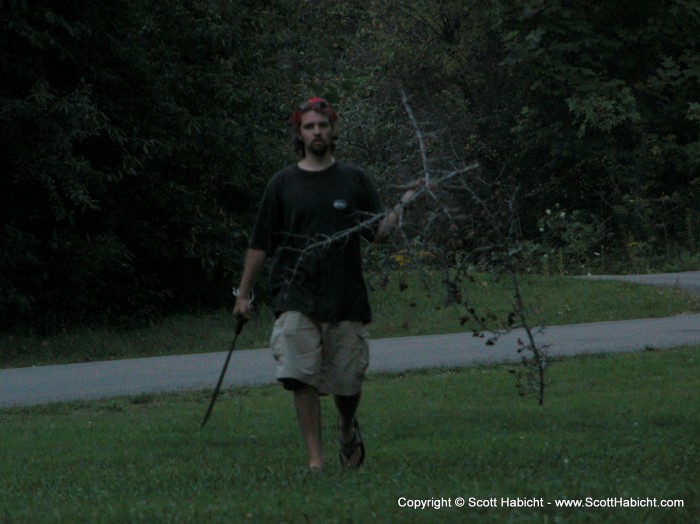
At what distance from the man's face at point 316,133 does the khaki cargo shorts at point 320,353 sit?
0.86 metres

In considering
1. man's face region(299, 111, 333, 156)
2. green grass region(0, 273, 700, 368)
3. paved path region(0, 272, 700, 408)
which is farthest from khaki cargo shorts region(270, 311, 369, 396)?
green grass region(0, 273, 700, 368)

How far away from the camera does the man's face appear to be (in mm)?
6680

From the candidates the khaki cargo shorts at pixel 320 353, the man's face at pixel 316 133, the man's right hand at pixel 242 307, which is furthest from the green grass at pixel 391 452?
the man's face at pixel 316 133

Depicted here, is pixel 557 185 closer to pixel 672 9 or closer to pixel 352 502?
pixel 672 9

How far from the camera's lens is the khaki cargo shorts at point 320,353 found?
671 centimetres

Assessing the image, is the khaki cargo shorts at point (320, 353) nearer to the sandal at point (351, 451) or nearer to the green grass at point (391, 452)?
the sandal at point (351, 451)


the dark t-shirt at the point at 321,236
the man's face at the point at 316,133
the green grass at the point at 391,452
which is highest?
the man's face at the point at 316,133

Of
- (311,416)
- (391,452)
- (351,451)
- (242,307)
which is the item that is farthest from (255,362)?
(311,416)

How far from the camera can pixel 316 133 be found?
21.9ft

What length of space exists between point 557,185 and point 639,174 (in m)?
2.07

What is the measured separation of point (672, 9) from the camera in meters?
25.2

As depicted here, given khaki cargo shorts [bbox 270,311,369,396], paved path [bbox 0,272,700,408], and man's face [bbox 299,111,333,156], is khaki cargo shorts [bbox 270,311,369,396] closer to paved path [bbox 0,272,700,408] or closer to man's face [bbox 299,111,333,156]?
man's face [bbox 299,111,333,156]

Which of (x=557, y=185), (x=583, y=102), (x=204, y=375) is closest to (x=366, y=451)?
(x=204, y=375)

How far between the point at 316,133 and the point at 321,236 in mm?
546
